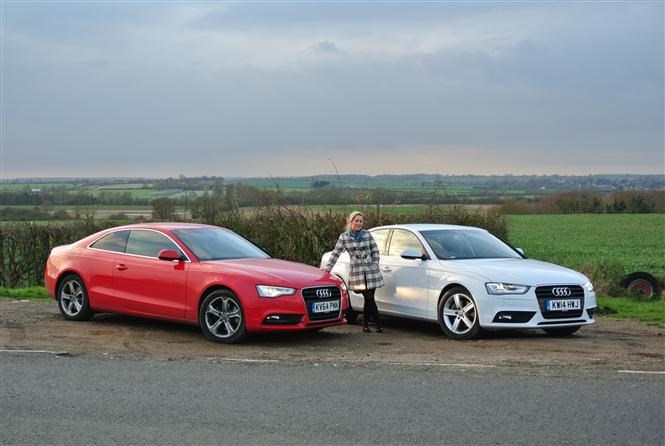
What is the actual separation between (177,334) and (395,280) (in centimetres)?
323

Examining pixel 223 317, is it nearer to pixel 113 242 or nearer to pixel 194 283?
pixel 194 283

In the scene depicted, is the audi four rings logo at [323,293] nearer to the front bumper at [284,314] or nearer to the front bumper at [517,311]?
the front bumper at [284,314]

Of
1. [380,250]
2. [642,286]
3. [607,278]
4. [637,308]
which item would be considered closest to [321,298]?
[380,250]

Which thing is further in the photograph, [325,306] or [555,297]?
[325,306]

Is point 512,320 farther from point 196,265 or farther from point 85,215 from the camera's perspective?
point 85,215

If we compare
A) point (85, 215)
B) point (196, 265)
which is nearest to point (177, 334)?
point (196, 265)

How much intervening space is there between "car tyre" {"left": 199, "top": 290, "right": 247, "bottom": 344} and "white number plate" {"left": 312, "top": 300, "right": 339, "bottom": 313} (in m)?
0.97

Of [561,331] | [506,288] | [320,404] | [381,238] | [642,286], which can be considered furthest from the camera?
[642,286]

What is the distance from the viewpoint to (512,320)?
37.6 feet

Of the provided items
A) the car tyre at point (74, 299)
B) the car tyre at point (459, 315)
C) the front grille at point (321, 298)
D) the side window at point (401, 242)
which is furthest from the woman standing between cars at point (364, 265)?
the car tyre at point (74, 299)

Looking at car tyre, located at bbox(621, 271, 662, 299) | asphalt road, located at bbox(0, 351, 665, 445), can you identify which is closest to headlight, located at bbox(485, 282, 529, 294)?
asphalt road, located at bbox(0, 351, 665, 445)

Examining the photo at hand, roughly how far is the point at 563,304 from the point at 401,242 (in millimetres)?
2776

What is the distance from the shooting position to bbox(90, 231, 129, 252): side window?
13.3 metres

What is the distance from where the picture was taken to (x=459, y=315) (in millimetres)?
11906
